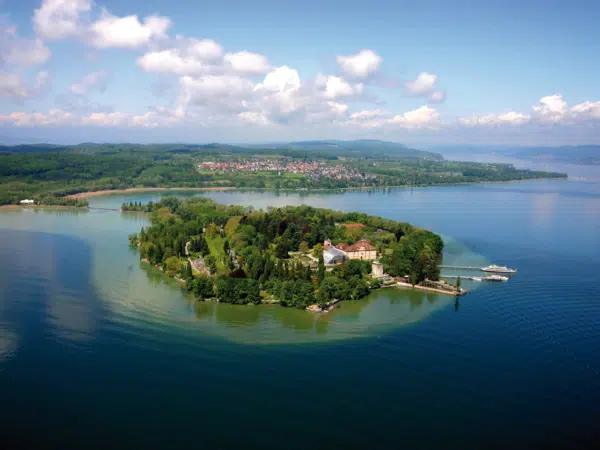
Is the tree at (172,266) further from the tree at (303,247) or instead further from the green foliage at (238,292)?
the tree at (303,247)

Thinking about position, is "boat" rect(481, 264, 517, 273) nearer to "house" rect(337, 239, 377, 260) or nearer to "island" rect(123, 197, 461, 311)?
"island" rect(123, 197, 461, 311)

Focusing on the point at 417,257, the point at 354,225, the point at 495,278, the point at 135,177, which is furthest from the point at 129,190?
the point at 495,278

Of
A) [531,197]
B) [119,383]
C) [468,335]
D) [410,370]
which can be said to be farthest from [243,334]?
[531,197]

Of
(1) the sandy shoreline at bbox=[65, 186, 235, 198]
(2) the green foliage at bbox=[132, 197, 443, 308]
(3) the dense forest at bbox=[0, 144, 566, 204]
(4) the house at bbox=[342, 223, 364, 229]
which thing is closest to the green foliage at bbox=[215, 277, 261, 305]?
(2) the green foliage at bbox=[132, 197, 443, 308]

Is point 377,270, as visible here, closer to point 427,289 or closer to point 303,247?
point 427,289

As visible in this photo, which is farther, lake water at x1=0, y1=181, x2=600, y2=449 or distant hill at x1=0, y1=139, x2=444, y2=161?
distant hill at x1=0, y1=139, x2=444, y2=161
